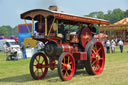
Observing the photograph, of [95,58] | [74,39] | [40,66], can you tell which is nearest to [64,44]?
[74,39]

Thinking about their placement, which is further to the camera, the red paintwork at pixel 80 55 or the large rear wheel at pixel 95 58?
the large rear wheel at pixel 95 58

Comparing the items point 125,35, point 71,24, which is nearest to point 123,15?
point 125,35

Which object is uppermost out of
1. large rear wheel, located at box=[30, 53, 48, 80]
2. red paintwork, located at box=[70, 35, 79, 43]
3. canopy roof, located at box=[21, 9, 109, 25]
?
canopy roof, located at box=[21, 9, 109, 25]

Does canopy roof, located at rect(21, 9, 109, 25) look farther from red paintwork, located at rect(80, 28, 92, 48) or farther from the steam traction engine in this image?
red paintwork, located at rect(80, 28, 92, 48)

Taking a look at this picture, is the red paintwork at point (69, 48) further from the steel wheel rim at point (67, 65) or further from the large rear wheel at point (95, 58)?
the large rear wheel at point (95, 58)

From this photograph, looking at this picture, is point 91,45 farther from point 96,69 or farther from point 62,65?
point 62,65

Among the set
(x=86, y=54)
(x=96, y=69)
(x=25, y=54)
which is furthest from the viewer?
(x=25, y=54)

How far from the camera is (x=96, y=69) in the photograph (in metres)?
8.92

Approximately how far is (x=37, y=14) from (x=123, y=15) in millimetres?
95686

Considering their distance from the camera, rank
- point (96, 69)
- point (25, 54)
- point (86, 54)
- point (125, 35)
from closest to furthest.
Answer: point (86, 54) → point (96, 69) → point (25, 54) → point (125, 35)

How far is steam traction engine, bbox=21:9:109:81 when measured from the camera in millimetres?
7450

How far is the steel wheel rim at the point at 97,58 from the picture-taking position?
878 centimetres

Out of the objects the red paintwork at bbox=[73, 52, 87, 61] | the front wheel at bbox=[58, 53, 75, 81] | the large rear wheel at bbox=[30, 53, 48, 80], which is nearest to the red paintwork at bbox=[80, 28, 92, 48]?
the red paintwork at bbox=[73, 52, 87, 61]

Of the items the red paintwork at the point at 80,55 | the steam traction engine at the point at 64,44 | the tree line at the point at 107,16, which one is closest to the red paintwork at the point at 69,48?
the steam traction engine at the point at 64,44
